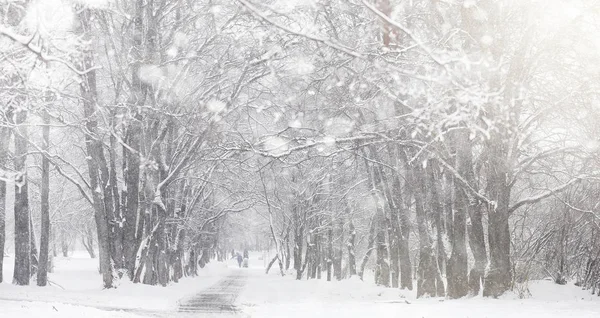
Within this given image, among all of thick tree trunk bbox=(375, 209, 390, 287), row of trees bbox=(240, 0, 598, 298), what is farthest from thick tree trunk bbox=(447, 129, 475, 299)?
thick tree trunk bbox=(375, 209, 390, 287)

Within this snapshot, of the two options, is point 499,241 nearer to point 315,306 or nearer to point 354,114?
point 315,306

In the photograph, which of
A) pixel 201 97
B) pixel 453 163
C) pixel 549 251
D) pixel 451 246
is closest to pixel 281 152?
pixel 453 163

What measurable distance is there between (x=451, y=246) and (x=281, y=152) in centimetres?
585

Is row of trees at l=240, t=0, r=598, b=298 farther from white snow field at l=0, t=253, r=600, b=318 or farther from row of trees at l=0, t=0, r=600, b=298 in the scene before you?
white snow field at l=0, t=253, r=600, b=318

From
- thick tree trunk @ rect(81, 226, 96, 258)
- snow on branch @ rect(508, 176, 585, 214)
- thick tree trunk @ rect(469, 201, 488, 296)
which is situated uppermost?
snow on branch @ rect(508, 176, 585, 214)

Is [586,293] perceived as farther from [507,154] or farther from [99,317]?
[99,317]

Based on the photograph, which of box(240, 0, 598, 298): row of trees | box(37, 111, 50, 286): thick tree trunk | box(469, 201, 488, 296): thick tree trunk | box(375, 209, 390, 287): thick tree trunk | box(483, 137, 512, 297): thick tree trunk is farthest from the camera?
box(375, 209, 390, 287): thick tree trunk

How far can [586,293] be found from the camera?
16.5m

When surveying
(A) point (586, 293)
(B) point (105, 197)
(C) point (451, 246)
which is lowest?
(A) point (586, 293)

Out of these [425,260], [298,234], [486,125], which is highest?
[486,125]

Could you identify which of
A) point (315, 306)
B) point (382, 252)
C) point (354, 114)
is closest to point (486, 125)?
point (315, 306)

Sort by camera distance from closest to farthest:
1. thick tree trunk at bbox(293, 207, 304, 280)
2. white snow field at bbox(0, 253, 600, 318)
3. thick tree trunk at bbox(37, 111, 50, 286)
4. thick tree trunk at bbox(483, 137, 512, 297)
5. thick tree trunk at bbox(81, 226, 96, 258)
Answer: white snow field at bbox(0, 253, 600, 318) < thick tree trunk at bbox(483, 137, 512, 297) < thick tree trunk at bbox(37, 111, 50, 286) < thick tree trunk at bbox(293, 207, 304, 280) < thick tree trunk at bbox(81, 226, 96, 258)

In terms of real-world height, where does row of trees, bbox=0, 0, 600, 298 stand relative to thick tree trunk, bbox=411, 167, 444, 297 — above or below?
above

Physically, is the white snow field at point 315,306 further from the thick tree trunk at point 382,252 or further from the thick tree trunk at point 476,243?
the thick tree trunk at point 382,252
